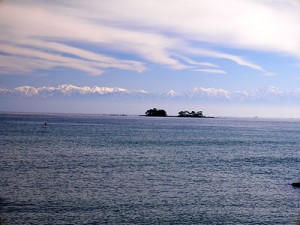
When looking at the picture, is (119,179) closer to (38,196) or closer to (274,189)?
(38,196)

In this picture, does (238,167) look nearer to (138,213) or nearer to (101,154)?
(101,154)

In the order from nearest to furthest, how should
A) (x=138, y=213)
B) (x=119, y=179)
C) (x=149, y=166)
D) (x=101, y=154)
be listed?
(x=138, y=213), (x=119, y=179), (x=149, y=166), (x=101, y=154)

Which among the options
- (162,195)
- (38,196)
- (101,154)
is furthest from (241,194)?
(101,154)

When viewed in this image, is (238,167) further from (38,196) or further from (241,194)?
(38,196)

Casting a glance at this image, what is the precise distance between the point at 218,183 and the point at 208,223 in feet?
30.4

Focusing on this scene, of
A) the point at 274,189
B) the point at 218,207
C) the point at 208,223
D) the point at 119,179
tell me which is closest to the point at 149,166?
the point at 119,179

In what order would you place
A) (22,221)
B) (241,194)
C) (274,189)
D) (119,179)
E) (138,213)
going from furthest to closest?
(119,179)
(274,189)
(241,194)
(138,213)
(22,221)

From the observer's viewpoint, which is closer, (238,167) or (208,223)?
(208,223)

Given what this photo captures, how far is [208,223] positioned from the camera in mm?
18812

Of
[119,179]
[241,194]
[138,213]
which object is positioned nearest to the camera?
[138,213]

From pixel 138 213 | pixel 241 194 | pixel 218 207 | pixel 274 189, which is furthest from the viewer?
pixel 274 189

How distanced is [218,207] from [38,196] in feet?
30.5

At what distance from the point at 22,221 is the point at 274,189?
49.8ft

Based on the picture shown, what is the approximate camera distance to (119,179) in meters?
28.6
